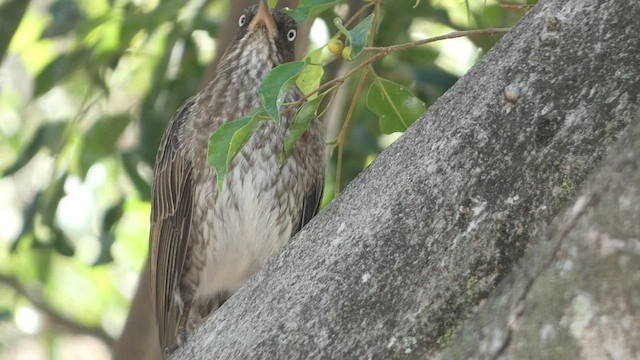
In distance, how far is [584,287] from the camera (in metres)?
1.26

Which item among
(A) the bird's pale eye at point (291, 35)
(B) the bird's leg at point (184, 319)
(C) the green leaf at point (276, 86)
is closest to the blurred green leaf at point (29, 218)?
(B) the bird's leg at point (184, 319)

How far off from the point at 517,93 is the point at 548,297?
631mm

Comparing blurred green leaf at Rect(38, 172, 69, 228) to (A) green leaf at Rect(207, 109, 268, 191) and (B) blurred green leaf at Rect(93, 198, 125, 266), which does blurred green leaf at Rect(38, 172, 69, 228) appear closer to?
(B) blurred green leaf at Rect(93, 198, 125, 266)

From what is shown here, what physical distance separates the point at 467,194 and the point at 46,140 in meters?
2.62

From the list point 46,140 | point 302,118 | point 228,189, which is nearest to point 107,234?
point 46,140

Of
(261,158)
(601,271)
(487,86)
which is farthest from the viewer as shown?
(261,158)

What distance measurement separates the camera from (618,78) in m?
1.79

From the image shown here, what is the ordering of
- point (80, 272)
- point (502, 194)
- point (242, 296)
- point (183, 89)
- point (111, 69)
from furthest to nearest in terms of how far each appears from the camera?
point (80, 272)
point (183, 89)
point (111, 69)
point (242, 296)
point (502, 194)

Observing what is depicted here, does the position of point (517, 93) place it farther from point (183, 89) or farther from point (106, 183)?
point (106, 183)

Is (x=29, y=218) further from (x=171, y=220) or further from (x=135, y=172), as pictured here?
(x=171, y=220)

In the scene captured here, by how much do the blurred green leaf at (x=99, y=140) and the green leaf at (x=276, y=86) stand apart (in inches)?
85.4

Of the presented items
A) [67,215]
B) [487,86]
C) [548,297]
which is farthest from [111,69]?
[548,297]

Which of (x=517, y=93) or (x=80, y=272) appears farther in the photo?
(x=80, y=272)

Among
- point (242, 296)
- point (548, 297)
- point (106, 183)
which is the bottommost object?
point (106, 183)
